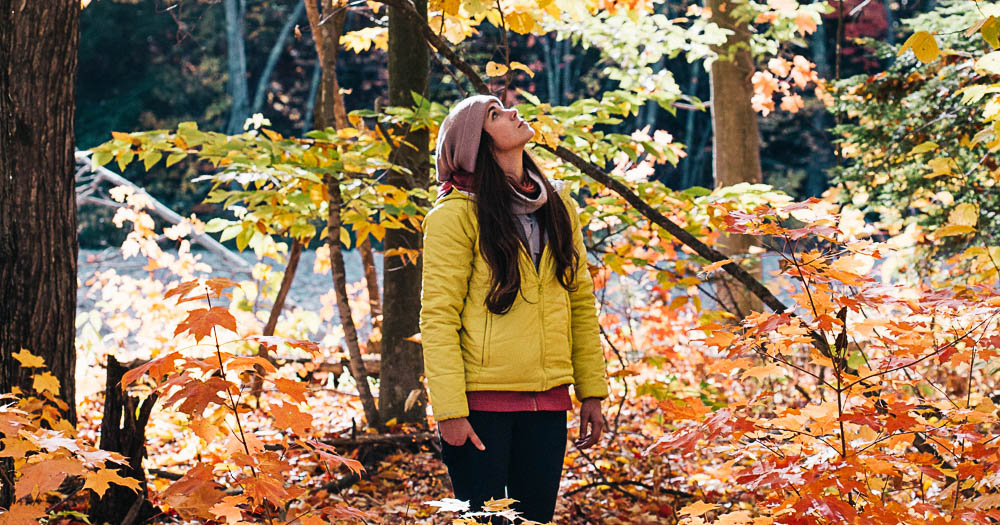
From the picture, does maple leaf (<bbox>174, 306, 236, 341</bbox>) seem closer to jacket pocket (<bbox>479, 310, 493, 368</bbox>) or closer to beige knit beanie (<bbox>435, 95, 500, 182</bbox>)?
jacket pocket (<bbox>479, 310, 493, 368</bbox>)

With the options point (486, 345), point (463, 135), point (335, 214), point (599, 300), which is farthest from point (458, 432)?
point (599, 300)

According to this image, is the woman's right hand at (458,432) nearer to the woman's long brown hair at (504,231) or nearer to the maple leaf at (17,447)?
the woman's long brown hair at (504,231)

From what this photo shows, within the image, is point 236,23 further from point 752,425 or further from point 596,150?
point 752,425

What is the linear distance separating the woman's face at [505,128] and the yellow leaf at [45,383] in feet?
6.61

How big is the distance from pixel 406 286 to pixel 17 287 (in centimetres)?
190

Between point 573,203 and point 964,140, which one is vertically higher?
point 964,140

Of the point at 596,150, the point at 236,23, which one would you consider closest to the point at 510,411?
the point at 596,150

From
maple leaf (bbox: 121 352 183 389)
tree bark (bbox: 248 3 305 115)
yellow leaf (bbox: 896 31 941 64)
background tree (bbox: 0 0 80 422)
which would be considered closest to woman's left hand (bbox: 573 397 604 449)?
maple leaf (bbox: 121 352 183 389)

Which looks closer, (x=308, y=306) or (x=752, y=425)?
(x=752, y=425)

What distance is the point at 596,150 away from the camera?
374cm

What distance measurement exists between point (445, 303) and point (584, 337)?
0.47 metres

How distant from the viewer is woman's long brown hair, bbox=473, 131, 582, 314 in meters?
2.09

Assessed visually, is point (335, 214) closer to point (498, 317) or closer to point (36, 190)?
point (36, 190)

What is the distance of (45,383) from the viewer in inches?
118
